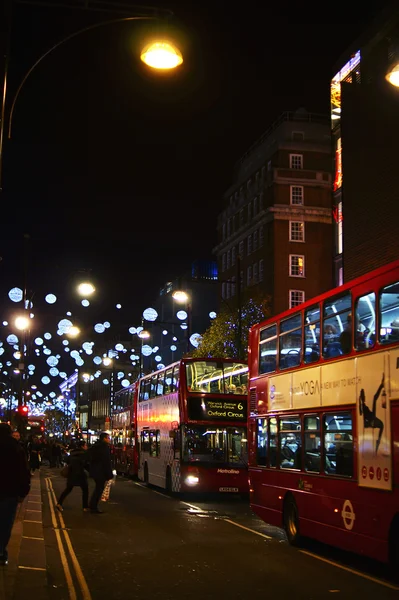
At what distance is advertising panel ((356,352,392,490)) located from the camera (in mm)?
10562

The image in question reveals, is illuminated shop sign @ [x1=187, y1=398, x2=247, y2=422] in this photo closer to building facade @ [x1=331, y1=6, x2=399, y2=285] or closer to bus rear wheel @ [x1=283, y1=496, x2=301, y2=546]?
building facade @ [x1=331, y1=6, x2=399, y2=285]

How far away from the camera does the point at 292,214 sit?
6531 centimetres

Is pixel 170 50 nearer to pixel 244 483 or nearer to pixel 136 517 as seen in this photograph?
pixel 136 517

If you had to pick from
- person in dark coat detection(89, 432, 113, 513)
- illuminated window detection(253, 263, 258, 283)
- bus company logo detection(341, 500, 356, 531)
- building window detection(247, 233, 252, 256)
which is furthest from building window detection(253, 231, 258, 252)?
bus company logo detection(341, 500, 356, 531)

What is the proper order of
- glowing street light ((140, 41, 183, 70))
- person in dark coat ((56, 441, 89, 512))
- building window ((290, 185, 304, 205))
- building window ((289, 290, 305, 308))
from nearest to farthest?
glowing street light ((140, 41, 183, 70))
person in dark coat ((56, 441, 89, 512))
building window ((289, 290, 305, 308))
building window ((290, 185, 304, 205))

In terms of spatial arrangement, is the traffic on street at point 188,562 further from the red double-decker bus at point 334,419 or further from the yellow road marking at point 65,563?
the red double-decker bus at point 334,419

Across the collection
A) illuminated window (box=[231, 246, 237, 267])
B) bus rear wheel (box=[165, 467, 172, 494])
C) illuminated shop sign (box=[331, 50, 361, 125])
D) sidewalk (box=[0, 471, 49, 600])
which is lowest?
bus rear wheel (box=[165, 467, 172, 494])

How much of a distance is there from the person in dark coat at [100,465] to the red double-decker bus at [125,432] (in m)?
17.0

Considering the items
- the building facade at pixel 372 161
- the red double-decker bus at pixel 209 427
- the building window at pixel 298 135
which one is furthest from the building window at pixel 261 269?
the red double-decker bus at pixel 209 427

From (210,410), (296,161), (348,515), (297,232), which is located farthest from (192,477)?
(296,161)

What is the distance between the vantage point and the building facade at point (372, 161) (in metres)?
30.5

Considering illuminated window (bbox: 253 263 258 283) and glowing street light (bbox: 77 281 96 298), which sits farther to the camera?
illuminated window (bbox: 253 263 258 283)

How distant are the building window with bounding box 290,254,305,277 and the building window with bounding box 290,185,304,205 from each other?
4.64 metres

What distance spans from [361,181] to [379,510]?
943 inches
